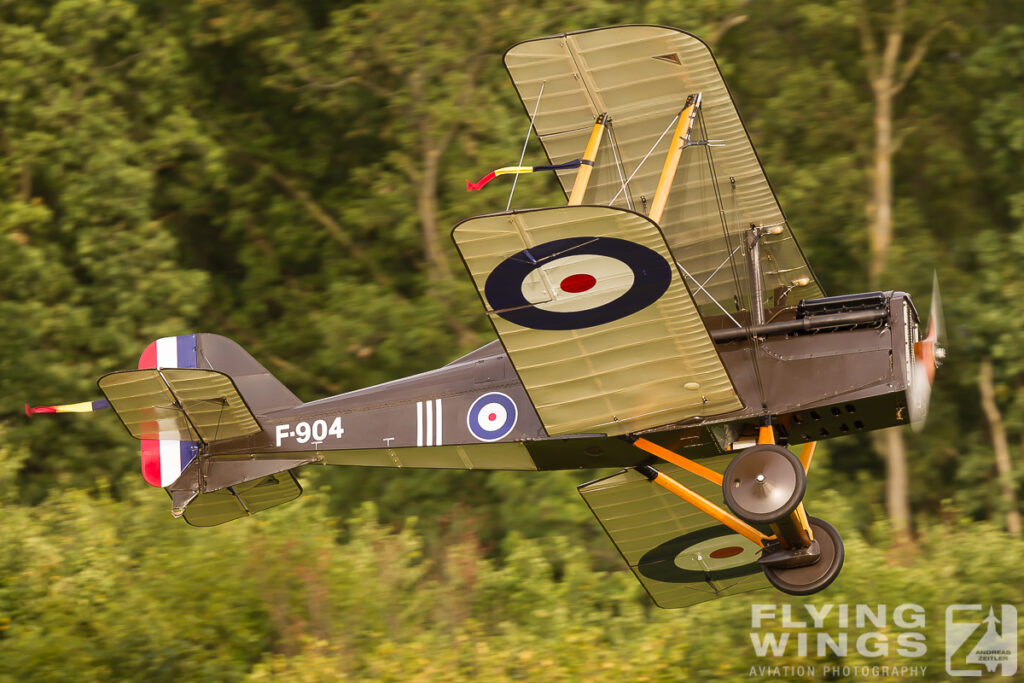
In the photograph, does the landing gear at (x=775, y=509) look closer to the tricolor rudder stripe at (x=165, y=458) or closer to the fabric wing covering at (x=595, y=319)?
the fabric wing covering at (x=595, y=319)

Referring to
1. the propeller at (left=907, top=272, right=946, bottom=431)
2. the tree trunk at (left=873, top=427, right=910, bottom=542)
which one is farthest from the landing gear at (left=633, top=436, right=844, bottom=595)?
the tree trunk at (left=873, top=427, right=910, bottom=542)

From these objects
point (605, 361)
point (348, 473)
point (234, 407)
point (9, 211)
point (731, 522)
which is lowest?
point (348, 473)

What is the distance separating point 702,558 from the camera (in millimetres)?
10031

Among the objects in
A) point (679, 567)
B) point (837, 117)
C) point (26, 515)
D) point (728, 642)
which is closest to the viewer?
point (679, 567)

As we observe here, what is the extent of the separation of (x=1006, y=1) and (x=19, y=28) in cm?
1227

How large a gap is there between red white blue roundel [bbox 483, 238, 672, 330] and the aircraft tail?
2665 millimetres

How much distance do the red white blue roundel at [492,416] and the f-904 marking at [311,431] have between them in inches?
36.6

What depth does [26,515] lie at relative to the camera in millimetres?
12406

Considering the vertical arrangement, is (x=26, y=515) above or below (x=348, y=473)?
above

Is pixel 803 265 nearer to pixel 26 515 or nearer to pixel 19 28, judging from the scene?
pixel 26 515

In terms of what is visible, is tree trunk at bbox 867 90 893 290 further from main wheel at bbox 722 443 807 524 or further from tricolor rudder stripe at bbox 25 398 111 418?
tricolor rudder stripe at bbox 25 398 111 418

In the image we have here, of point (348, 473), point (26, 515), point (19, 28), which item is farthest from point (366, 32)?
point (26, 515)

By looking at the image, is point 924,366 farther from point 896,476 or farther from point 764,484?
point 896,476

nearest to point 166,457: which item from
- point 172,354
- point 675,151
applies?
point 172,354
